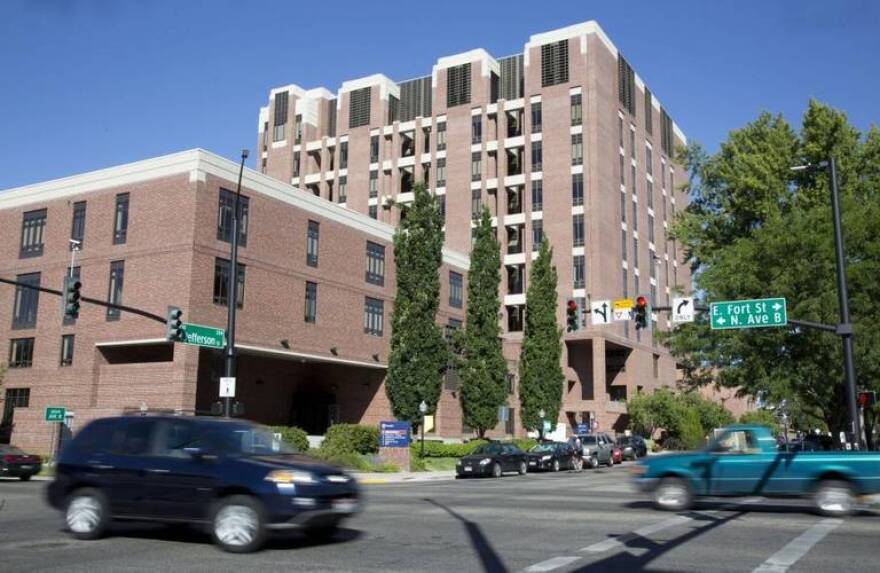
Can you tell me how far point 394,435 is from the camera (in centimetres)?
3606

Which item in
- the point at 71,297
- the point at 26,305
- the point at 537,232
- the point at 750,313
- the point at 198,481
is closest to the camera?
the point at 198,481

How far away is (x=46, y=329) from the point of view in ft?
141

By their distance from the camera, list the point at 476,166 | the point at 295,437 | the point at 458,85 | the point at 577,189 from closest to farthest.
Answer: the point at 295,437 < the point at 577,189 < the point at 476,166 < the point at 458,85

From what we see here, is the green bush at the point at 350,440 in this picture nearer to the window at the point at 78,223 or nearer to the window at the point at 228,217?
the window at the point at 228,217

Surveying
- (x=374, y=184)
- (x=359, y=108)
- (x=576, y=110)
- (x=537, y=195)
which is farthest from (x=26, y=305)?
(x=576, y=110)

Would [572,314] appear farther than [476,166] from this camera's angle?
No

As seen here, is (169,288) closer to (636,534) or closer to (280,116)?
(636,534)

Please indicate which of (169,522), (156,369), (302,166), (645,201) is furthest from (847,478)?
(302,166)

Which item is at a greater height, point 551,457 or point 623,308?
point 623,308

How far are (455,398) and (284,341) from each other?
1677 cm

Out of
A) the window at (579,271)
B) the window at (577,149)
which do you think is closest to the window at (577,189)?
the window at (577,149)

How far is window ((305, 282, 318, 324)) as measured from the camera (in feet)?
149

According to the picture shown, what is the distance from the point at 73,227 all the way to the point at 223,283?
9.58 metres

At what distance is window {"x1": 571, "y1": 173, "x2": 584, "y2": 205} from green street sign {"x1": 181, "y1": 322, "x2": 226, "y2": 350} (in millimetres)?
44316
